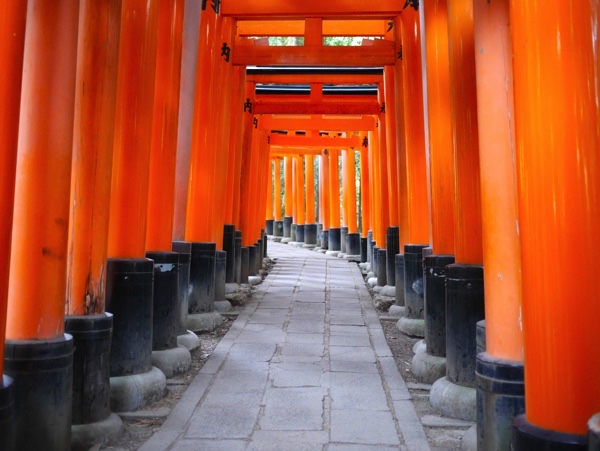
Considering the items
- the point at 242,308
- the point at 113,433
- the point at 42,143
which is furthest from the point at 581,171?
the point at 242,308

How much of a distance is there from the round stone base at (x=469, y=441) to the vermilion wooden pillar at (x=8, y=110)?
2.21 metres

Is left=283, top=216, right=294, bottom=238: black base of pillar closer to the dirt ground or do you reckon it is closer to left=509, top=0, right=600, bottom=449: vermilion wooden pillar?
the dirt ground

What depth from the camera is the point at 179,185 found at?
18.1 feet

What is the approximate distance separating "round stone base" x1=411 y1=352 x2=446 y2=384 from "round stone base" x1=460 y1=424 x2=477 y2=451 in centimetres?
120

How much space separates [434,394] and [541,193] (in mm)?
2220

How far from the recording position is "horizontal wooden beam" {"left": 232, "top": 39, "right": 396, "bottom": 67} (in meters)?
7.87

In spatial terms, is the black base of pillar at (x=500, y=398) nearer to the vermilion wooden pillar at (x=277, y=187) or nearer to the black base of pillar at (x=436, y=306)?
the black base of pillar at (x=436, y=306)

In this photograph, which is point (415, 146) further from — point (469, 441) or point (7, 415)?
point (7, 415)

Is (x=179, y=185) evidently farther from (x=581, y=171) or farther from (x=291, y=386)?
(x=581, y=171)

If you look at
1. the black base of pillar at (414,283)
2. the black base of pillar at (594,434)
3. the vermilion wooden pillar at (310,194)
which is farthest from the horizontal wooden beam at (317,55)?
the vermilion wooden pillar at (310,194)

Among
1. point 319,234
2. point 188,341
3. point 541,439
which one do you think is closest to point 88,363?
point 188,341

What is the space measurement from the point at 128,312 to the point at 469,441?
2163 millimetres

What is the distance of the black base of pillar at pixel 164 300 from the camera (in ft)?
14.4

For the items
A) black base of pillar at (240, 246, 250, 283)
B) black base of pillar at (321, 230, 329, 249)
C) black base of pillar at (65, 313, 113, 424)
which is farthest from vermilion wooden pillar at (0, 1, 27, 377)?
black base of pillar at (321, 230, 329, 249)
